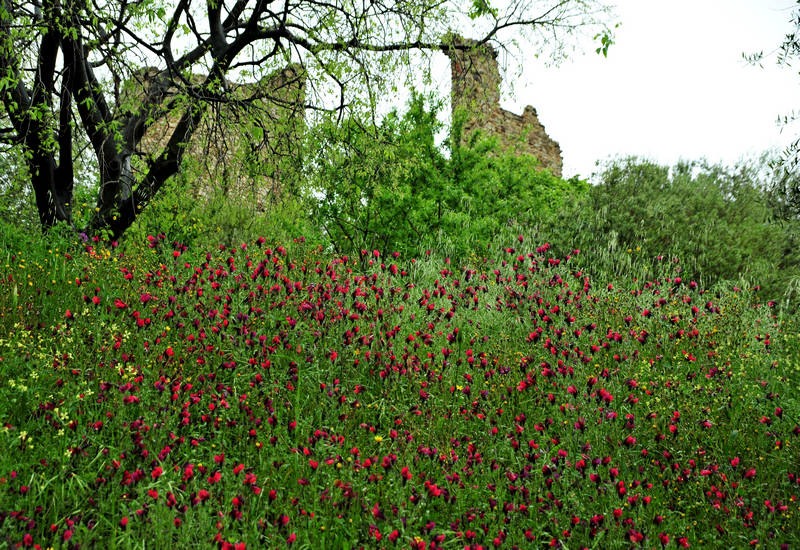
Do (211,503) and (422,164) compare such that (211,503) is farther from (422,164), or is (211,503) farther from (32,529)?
(422,164)

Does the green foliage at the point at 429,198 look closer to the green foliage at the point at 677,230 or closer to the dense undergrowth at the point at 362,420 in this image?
the green foliage at the point at 677,230

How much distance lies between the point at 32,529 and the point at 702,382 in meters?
4.94

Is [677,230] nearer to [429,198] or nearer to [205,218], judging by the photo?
[429,198]

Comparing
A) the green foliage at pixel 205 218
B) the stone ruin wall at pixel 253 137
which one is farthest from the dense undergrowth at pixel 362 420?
the green foliage at pixel 205 218

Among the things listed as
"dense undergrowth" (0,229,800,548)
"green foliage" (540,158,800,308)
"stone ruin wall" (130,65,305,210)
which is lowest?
"dense undergrowth" (0,229,800,548)

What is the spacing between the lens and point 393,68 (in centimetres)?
937

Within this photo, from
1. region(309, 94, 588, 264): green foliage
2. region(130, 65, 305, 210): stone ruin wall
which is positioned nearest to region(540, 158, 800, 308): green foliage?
region(309, 94, 588, 264): green foliage

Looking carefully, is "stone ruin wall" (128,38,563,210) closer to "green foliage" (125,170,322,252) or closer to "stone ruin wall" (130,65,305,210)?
Result: "stone ruin wall" (130,65,305,210)

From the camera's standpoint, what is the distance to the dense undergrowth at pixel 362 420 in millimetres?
3127

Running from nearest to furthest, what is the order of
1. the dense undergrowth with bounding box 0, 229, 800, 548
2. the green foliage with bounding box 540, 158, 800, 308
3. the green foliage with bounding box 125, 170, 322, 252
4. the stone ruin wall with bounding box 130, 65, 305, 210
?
the dense undergrowth with bounding box 0, 229, 800, 548 → the stone ruin wall with bounding box 130, 65, 305, 210 → the green foliage with bounding box 540, 158, 800, 308 → the green foliage with bounding box 125, 170, 322, 252

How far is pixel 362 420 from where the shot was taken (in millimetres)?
4312

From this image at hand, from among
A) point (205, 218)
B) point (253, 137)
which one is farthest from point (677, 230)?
point (205, 218)

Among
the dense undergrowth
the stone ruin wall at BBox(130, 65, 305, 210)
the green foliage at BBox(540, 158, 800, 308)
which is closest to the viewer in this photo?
the dense undergrowth

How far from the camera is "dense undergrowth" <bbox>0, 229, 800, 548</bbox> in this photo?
123 inches
